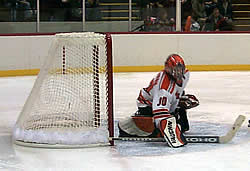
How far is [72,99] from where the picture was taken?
5.16 meters

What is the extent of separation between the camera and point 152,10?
37.6ft

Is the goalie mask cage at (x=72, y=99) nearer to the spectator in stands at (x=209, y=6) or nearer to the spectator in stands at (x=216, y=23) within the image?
the spectator in stands at (x=216, y=23)

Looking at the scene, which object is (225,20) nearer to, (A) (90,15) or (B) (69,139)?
(A) (90,15)

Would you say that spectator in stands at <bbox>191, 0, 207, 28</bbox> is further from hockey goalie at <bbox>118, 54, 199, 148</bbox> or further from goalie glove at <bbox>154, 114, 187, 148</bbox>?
goalie glove at <bbox>154, 114, 187, 148</bbox>

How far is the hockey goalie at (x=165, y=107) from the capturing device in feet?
16.1

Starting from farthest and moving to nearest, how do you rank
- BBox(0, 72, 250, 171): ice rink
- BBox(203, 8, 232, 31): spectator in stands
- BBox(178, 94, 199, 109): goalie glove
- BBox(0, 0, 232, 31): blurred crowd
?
BBox(203, 8, 232, 31): spectator in stands → BBox(0, 0, 232, 31): blurred crowd → BBox(178, 94, 199, 109): goalie glove → BBox(0, 72, 250, 171): ice rink

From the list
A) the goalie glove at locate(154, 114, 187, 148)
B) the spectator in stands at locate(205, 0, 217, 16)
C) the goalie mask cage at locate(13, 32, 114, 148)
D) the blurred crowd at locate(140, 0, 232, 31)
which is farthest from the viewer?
the spectator in stands at locate(205, 0, 217, 16)

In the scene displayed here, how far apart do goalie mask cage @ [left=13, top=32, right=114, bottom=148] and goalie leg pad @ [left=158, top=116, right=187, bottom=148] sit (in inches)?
16.5

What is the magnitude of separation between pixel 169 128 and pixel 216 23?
7159 mm

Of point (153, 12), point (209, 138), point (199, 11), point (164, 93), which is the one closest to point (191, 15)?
point (199, 11)

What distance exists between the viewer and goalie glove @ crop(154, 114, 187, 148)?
4.86 meters

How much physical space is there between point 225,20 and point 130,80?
2.99 m

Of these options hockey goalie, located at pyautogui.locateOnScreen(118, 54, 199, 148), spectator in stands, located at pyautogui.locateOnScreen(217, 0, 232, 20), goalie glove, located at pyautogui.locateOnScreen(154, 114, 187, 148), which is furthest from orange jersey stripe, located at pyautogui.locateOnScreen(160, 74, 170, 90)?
spectator in stands, located at pyautogui.locateOnScreen(217, 0, 232, 20)

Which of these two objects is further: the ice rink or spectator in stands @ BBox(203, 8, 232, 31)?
spectator in stands @ BBox(203, 8, 232, 31)
